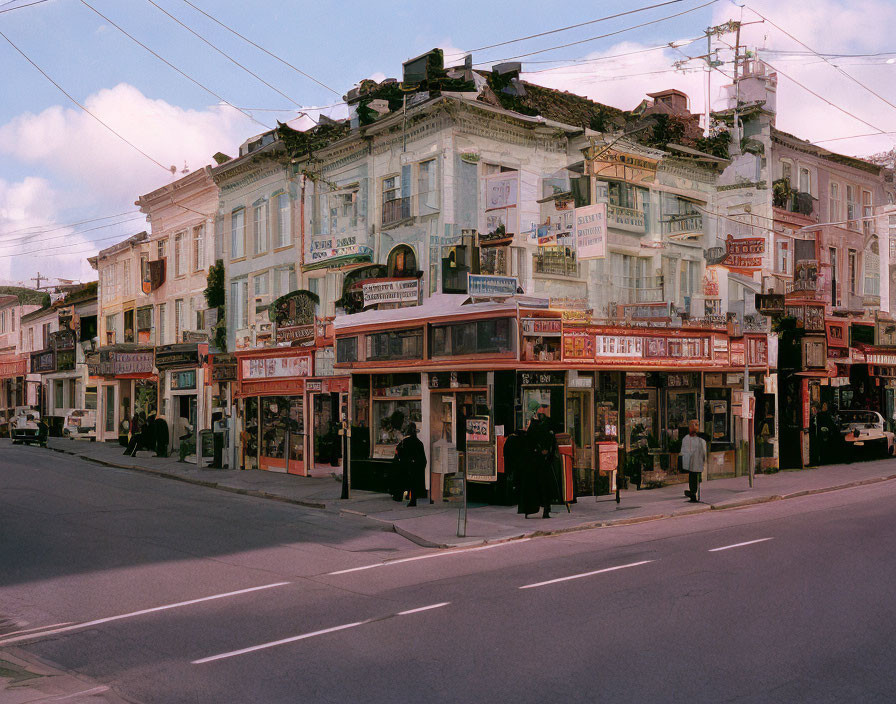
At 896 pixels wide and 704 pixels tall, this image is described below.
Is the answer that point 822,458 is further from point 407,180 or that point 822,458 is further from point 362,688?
point 362,688

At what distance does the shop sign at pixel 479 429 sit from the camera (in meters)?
19.1

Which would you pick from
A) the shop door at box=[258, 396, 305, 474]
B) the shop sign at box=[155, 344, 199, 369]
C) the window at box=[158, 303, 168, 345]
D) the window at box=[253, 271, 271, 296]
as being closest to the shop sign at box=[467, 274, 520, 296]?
the shop door at box=[258, 396, 305, 474]

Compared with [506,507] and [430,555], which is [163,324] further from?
[430,555]

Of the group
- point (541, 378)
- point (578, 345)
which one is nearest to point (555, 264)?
point (578, 345)

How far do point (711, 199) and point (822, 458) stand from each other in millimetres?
9793

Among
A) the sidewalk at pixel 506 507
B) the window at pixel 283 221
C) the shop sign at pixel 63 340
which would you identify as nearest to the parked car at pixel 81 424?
the shop sign at pixel 63 340

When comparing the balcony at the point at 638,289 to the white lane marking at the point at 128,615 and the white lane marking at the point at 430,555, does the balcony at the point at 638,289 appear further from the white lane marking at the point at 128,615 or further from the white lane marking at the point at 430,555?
the white lane marking at the point at 128,615

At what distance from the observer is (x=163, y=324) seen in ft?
127

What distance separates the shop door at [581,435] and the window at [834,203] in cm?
1728

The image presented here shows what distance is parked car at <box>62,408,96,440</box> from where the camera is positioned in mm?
44344

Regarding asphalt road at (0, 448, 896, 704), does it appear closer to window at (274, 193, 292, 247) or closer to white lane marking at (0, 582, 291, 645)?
white lane marking at (0, 582, 291, 645)

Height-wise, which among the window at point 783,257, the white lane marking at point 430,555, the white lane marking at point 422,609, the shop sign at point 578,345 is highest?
the window at point 783,257

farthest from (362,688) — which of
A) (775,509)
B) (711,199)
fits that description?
(711,199)

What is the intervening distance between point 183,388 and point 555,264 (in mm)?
18183
